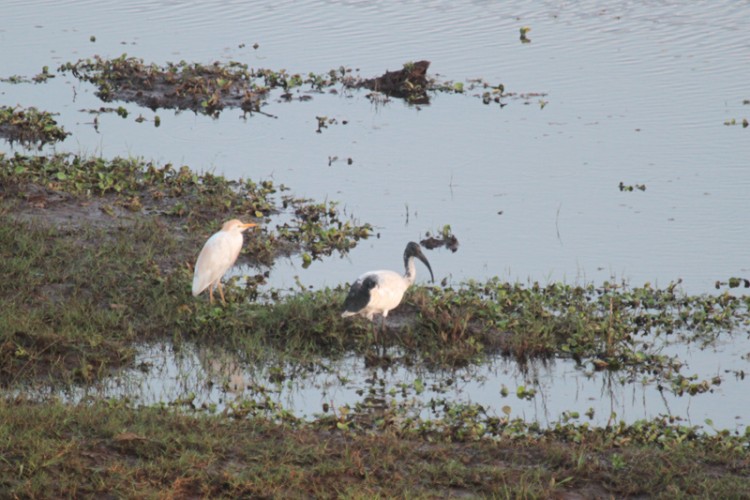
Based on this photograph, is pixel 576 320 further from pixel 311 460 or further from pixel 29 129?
pixel 29 129

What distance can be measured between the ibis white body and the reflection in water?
375mm

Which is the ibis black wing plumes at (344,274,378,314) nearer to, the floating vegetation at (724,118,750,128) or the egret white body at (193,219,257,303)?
the egret white body at (193,219,257,303)

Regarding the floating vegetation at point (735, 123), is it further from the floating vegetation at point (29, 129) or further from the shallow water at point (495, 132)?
the floating vegetation at point (29, 129)

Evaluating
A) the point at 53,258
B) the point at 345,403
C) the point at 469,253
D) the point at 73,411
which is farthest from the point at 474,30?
the point at 73,411

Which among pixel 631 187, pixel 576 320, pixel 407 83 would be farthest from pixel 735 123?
pixel 576 320

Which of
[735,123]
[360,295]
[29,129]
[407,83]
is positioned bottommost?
[735,123]

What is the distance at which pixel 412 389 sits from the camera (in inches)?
329

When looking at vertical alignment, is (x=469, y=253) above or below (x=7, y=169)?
below

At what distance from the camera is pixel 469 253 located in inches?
445

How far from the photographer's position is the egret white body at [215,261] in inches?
369

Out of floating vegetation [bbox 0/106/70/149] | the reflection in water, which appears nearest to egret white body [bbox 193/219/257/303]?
the reflection in water

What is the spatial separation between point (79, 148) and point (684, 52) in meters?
10.1

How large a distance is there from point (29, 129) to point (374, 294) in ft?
23.4

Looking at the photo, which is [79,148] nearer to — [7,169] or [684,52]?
[7,169]
